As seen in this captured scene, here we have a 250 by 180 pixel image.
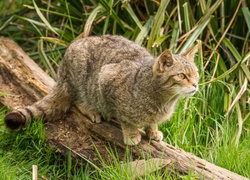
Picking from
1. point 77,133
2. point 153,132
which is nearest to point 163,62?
point 153,132

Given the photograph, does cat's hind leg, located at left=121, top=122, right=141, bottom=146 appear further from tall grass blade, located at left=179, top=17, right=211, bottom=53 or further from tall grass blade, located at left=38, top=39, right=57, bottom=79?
tall grass blade, located at left=38, top=39, right=57, bottom=79

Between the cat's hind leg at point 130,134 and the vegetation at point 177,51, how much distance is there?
0.82ft

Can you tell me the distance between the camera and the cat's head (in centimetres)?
404

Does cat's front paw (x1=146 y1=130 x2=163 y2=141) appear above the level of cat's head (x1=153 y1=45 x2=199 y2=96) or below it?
below

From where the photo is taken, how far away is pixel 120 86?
434cm

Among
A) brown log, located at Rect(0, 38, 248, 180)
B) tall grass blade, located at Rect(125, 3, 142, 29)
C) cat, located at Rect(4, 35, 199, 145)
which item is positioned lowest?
brown log, located at Rect(0, 38, 248, 180)

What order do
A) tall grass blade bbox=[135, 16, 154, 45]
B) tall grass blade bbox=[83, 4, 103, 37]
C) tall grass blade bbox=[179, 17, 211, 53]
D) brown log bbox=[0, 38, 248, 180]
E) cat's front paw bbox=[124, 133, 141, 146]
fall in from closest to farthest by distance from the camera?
1. brown log bbox=[0, 38, 248, 180]
2. cat's front paw bbox=[124, 133, 141, 146]
3. tall grass blade bbox=[179, 17, 211, 53]
4. tall grass blade bbox=[135, 16, 154, 45]
5. tall grass blade bbox=[83, 4, 103, 37]

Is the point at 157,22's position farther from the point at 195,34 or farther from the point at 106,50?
the point at 106,50

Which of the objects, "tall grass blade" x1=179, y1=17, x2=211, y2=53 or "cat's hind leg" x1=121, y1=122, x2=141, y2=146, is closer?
"cat's hind leg" x1=121, y1=122, x2=141, y2=146

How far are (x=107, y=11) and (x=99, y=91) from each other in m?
1.32

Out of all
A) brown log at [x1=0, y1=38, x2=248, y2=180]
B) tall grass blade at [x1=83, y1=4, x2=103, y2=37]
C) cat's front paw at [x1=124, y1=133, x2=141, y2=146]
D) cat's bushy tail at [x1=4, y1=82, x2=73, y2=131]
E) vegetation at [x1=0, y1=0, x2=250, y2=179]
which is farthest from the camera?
tall grass blade at [x1=83, y1=4, x2=103, y2=37]

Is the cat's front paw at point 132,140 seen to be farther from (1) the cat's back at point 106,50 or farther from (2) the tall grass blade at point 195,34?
(2) the tall grass blade at point 195,34

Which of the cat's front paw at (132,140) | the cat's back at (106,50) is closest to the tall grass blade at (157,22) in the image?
the cat's back at (106,50)

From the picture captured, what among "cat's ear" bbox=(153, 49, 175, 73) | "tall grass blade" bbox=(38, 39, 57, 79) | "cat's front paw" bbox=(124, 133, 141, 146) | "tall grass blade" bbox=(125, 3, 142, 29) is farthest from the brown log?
"tall grass blade" bbox=(125, 3, 142, 29)
